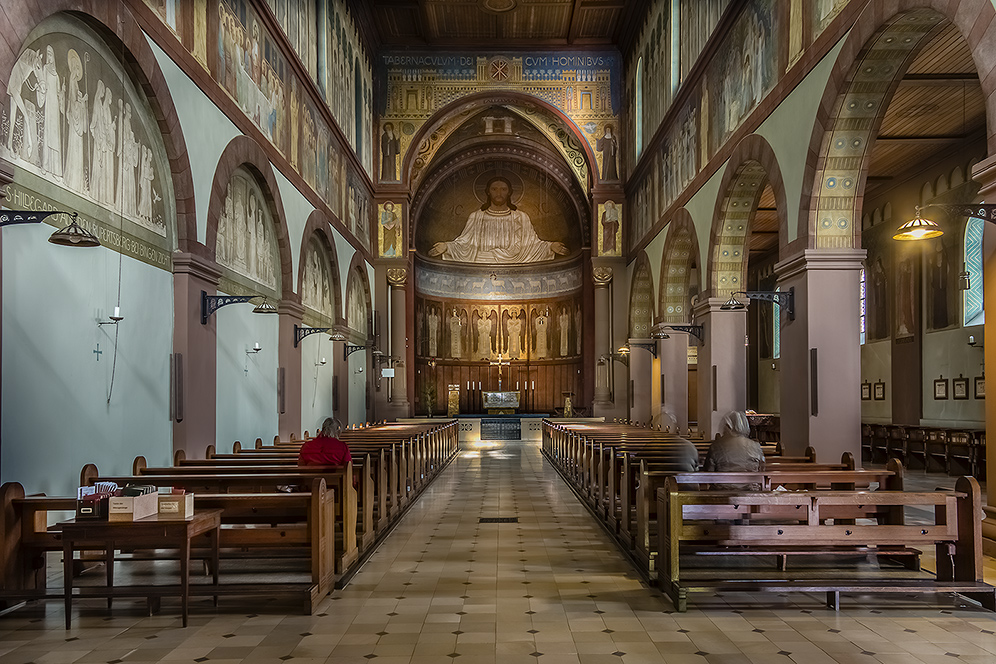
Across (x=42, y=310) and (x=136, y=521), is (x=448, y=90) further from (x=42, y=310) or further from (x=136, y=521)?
(x=136, y=521)

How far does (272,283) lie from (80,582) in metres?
9.40

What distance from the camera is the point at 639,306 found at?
85.0 feet

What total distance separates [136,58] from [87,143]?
51.0 inches

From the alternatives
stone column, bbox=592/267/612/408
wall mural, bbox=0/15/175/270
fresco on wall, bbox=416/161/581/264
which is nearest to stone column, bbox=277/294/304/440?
wall mural, bbox=0/15/175/270

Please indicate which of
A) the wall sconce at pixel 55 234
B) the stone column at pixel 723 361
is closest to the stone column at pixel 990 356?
the stone column at pixel 723 361

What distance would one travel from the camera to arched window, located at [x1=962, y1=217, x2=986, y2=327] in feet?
50.3

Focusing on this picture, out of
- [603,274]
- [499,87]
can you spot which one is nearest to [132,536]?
[603,274]

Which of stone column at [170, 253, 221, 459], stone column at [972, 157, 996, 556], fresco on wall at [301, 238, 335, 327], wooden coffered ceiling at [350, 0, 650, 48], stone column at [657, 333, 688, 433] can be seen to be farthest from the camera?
wooden coffered ceiling at [350, 0, 650, 48]

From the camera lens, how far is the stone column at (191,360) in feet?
33.1

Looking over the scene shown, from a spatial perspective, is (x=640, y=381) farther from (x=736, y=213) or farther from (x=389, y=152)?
(x=389, y=152)

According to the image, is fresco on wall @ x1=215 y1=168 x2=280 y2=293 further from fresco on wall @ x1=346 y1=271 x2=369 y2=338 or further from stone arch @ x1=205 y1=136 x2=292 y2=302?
fresco on wall @ x1=346 y1=271 x2=369 y2=338

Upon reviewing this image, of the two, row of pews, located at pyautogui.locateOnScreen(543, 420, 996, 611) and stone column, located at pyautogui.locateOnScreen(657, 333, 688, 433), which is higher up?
stone column, located at pyautogui.locateOnScreen(657, 333, 688, 433)

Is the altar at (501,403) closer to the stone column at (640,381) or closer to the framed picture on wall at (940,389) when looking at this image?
the stone column at (640,381)

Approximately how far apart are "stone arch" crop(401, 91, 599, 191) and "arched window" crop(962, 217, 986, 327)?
13624mm
